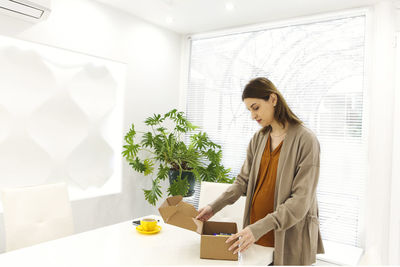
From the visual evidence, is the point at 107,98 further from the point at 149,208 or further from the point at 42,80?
the point at 149,208

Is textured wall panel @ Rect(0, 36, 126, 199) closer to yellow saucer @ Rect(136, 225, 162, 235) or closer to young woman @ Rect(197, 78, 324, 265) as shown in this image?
yellow saucer @ Rect(136, 225, 162, 235)

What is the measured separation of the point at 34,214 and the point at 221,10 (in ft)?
7.98

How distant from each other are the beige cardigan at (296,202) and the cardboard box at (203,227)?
19 centimetres

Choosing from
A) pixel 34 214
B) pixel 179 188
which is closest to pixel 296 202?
pixel 34 214

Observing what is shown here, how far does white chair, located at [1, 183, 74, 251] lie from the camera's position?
1779mm

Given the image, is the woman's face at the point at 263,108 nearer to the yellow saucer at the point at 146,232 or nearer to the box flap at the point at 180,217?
the box flap at the point at 180,217

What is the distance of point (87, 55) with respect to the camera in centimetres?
290

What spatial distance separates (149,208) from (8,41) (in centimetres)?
219

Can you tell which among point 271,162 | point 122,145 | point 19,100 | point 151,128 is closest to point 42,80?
point 19,100

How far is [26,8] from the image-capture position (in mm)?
2191

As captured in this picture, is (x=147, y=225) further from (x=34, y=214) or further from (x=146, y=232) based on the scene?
(x=34, y=214)

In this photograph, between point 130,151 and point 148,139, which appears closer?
point 130,151

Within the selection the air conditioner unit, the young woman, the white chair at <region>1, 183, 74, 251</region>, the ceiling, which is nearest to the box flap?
the young woman

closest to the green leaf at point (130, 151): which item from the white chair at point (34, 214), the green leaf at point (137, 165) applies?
the green leaf at point (137, 165)
